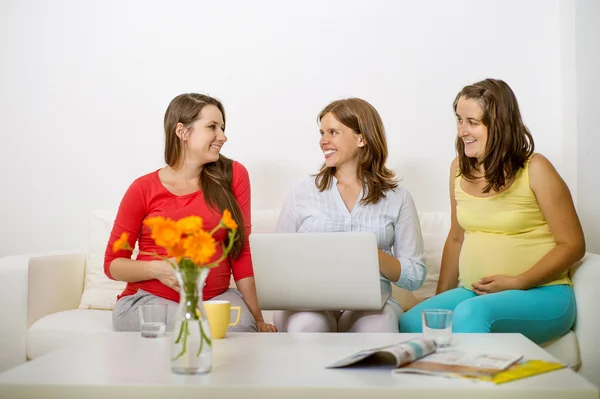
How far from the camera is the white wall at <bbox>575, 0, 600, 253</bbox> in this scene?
2871 millimetres

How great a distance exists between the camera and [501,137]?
8.12 feet

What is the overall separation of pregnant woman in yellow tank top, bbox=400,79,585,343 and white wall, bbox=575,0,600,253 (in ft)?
1.88

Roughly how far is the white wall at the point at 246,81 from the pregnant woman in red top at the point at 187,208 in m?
0.68

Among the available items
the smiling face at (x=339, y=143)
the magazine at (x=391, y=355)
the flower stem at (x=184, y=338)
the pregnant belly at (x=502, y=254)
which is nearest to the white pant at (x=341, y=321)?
the pregnant belly at (x=502, y=254)

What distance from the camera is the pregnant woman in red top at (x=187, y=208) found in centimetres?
245

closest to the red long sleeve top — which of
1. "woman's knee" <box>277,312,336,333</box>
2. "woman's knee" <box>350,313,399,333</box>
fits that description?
"woman's knee" <box>277,312,336,333</box>

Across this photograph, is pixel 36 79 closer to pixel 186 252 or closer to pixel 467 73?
pixel 467 73

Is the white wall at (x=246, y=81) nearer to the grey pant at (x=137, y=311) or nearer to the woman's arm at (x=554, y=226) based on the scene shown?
the woman's arm at (x=554, y=226)

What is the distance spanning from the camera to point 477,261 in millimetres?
2477

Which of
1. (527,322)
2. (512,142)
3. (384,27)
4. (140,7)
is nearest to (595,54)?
(512,142)

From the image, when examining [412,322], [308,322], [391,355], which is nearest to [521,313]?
[412,322]

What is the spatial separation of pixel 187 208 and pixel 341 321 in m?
0.69

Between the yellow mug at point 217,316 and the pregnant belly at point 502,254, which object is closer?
the yellow mug at point 217,316

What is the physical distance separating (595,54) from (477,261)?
1065 millimetres
